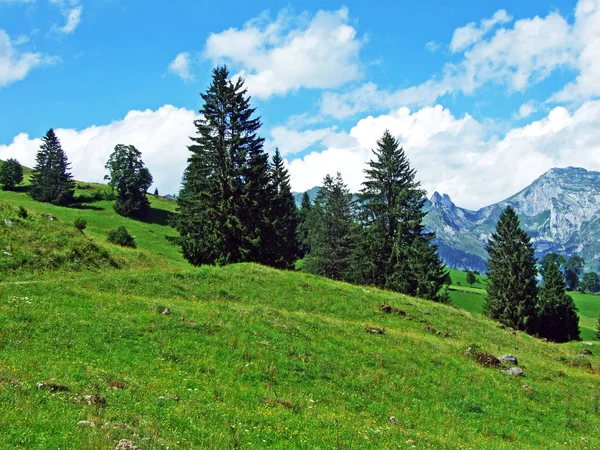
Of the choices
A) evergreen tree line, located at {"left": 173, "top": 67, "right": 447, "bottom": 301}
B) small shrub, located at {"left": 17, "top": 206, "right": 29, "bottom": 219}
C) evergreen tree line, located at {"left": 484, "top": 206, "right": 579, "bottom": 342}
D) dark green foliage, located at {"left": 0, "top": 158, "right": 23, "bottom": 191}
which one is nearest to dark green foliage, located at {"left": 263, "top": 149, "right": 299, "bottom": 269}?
evergreen tree line, located at {"left": 173, "top": 67, "right": 447, "bottom": 301}

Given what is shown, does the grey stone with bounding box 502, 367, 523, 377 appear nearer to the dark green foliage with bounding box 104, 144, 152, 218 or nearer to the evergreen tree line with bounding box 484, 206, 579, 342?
the evergreen tree line with bounding box 484, 206, 579, 342

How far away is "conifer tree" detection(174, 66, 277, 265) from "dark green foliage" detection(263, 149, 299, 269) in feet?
1.85

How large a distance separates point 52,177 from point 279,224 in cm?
5848

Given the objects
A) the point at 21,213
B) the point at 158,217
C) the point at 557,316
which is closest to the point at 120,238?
the point at 21,213

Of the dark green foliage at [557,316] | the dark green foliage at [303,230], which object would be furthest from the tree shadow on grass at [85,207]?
the dark green foliage at [557,316]

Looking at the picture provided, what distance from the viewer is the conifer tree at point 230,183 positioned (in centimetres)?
4597

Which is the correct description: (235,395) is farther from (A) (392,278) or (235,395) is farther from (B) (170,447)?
(A) (392,278)

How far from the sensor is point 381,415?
1499 centimetres

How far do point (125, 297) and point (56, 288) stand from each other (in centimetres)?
335

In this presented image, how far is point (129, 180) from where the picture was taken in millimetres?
93375

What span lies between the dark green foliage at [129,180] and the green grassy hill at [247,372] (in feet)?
202

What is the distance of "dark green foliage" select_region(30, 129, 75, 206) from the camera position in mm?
90000

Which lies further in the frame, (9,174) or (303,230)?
(303,230)

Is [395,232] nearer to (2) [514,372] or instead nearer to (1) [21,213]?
(2) [514,372]
